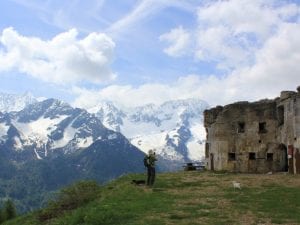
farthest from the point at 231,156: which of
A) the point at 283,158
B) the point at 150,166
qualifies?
the point at 150,166

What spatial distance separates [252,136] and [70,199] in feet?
100

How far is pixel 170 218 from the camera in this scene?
98.1 ft

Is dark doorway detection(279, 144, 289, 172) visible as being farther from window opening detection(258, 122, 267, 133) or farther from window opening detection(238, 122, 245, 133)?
window opening detection(238, 122, 245, 133)

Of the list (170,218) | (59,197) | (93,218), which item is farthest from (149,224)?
(59,197)

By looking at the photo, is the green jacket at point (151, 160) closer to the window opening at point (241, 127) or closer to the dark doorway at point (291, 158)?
the dark doorway at point (291, 158)

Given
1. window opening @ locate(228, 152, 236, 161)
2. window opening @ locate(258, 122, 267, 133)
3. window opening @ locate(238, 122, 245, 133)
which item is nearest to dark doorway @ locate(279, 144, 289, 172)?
window opening @ locate(258, 122, 267, 133)

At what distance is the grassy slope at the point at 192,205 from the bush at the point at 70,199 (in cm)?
85

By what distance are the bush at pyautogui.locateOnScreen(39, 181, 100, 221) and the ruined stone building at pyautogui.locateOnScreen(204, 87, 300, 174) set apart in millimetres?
25965

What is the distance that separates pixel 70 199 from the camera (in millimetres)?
41594

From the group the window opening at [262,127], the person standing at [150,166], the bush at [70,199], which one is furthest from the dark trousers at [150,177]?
the window opening at [262,127]

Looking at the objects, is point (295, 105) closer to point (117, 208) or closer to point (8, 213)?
point (117, 208)

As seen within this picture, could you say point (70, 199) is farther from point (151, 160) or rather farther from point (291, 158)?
point (291, 158)

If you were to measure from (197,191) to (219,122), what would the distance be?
2725 cm

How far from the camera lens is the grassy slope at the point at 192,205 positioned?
29703mm
